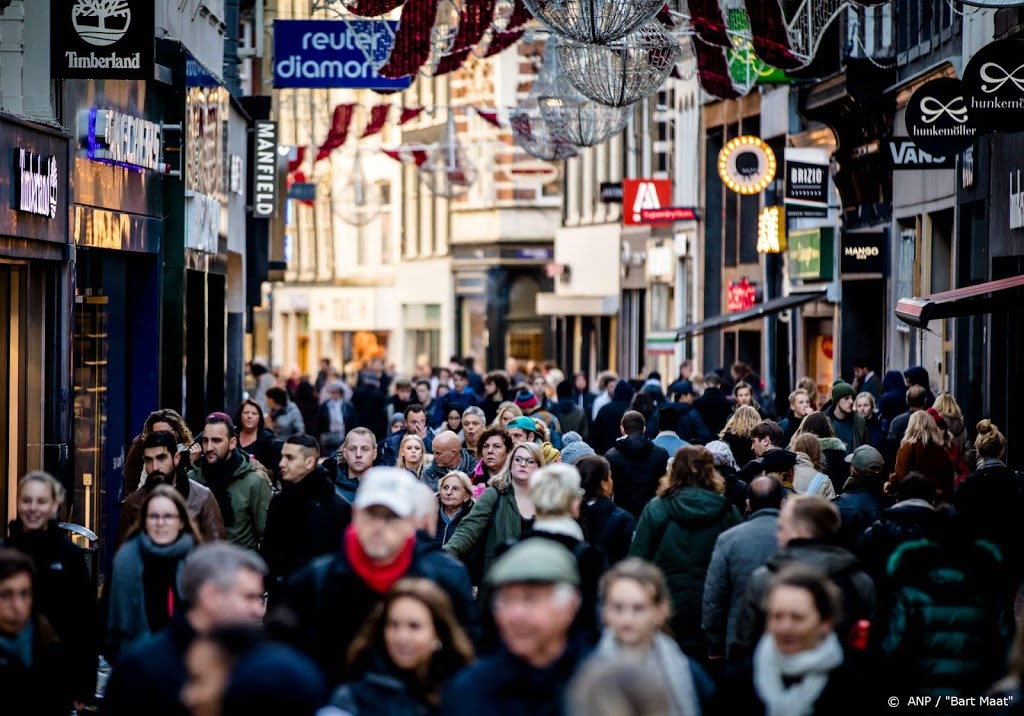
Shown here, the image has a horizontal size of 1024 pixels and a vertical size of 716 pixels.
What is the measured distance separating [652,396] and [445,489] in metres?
9.22

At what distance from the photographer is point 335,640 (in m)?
7.21

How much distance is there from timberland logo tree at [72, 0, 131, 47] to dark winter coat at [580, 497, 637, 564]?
716 centimetres

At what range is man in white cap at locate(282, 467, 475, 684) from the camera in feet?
23.6

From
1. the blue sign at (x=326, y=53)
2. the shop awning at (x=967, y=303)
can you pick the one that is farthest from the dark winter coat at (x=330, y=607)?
the blue sign at (x=326, y=53)

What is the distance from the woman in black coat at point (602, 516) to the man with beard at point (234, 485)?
2.35 meters

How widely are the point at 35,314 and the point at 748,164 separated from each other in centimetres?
2102

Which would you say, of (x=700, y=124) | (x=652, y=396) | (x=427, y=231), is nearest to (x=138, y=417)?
(x=652, y=396)

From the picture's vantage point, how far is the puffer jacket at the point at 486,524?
37.0 ft

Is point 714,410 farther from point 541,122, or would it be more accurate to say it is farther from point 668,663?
point 668,663

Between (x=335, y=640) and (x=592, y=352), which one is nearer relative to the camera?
(x=335, y=640)

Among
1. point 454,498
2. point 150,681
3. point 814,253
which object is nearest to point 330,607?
point 150,681

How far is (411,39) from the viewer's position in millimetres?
22969

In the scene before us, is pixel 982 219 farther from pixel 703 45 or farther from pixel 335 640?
pixel 335 640

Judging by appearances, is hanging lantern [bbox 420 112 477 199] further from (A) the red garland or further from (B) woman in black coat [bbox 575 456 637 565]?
Result: (B) woman in black coat [bbox 575 456 637 565]
